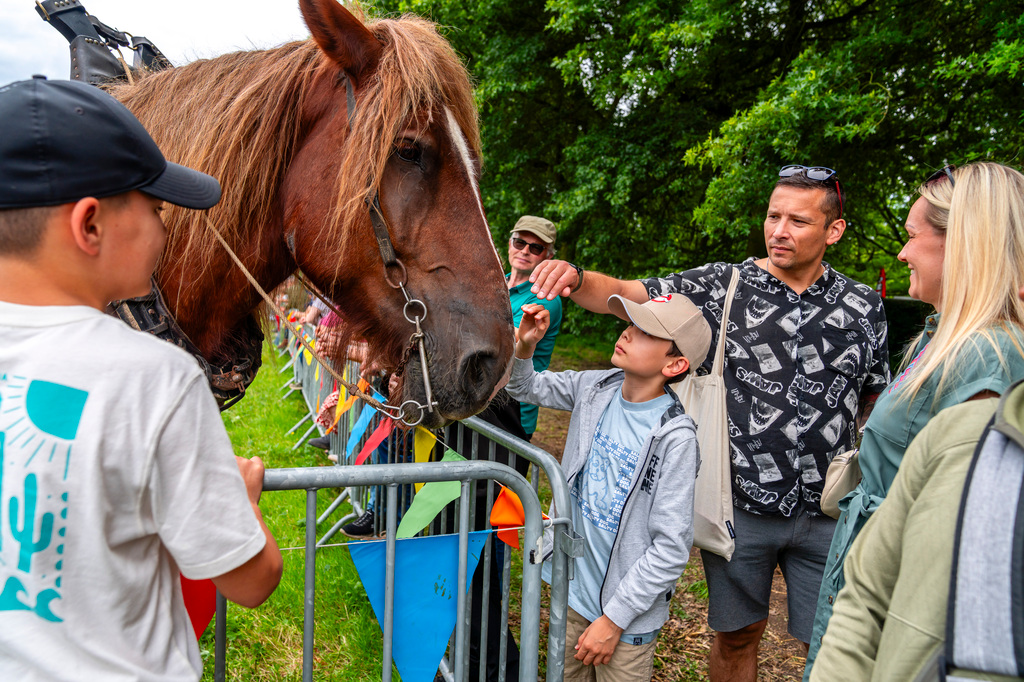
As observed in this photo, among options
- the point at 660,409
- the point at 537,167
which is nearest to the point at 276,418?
the point at 537,167

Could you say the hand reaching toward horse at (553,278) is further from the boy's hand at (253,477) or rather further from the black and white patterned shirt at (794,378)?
the boy's hand at (253,477)

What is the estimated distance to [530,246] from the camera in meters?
3.60

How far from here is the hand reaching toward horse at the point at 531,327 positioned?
7.76 feet

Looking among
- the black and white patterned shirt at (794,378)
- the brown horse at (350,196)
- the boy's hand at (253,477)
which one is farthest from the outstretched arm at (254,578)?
the black and white patterned shirt at (794,378)

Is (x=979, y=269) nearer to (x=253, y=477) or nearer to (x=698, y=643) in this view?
(x=253, y=477)

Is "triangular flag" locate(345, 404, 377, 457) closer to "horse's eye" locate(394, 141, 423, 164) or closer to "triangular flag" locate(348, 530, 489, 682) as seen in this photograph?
"triangular flag" locate(348, 530, 489, 682)

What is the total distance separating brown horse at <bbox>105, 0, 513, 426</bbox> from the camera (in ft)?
6.02

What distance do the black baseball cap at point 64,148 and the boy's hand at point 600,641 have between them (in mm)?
1888

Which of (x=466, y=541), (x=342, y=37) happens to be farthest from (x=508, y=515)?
(x=342, y=37)

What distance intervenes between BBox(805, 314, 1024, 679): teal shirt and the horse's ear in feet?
6.18

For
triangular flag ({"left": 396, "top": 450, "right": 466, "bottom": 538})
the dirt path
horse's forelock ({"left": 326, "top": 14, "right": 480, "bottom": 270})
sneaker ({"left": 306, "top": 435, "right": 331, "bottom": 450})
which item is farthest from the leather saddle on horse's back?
the dirt path

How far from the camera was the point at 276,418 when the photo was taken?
732cm

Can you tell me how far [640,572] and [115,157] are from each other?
6.22 feet

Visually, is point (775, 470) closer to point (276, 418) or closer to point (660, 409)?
point (660, 409)
